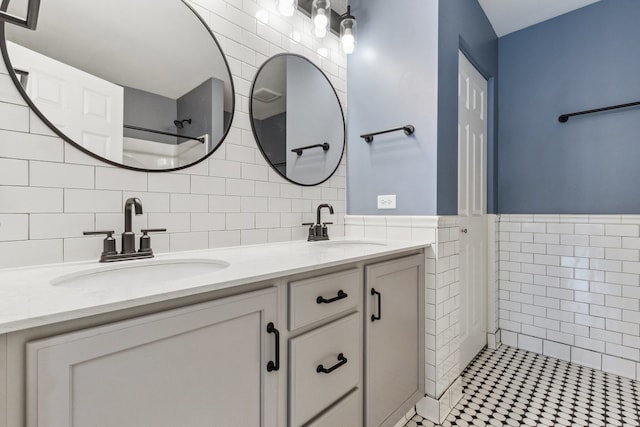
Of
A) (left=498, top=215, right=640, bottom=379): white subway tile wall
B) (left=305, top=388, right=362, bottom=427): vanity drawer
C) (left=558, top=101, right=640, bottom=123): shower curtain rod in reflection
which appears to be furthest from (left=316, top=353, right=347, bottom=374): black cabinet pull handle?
(left=558, top=101, right=640, bottom=123): shower curtain rod in reflection

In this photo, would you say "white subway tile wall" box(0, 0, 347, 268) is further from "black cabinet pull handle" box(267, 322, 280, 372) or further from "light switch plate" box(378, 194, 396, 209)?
"black cabinet pull handle" box(267, 322, 280, 372)

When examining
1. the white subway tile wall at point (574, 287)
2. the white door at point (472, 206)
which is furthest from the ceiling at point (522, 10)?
the white subway tile wall at point (574, 287)

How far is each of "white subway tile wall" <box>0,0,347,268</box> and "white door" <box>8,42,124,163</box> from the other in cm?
5

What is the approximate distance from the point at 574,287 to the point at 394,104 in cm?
184

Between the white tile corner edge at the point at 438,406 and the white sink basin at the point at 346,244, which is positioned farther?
the white sink basin at the point at 346,244

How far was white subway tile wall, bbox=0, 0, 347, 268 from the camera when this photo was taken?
932 millimetres

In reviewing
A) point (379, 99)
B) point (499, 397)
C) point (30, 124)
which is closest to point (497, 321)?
point (499, 397)

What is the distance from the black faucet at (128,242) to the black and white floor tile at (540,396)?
1532 mm

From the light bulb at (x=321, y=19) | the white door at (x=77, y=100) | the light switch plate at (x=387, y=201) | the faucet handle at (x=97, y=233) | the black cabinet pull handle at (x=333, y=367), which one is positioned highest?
the light bulb at (x=321, y=19)

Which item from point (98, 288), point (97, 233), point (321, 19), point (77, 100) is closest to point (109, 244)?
point (97, 233)

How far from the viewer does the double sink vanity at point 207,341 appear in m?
0.54

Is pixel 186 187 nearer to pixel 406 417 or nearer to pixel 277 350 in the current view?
pixel 277 350

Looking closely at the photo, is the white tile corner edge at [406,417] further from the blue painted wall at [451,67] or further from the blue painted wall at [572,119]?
the blue painted wall at [572,119]

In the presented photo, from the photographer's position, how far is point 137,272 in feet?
3.43
